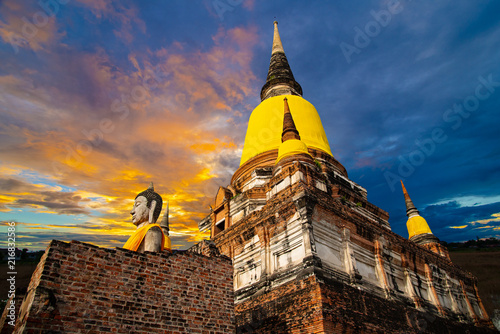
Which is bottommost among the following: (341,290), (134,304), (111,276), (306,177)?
(134,304)

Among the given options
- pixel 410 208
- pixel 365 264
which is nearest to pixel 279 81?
pixel 410 208

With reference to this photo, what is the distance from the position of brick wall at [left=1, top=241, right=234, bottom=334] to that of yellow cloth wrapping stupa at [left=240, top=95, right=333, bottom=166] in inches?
567

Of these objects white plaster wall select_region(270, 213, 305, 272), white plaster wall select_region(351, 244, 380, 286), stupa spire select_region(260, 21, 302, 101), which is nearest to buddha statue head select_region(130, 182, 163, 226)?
white plaster wall select_region(270, 213, 305, 272)

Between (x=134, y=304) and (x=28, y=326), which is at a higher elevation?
(x=134, y=304)

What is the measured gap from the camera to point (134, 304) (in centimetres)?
549

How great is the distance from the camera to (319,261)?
35.5 ft

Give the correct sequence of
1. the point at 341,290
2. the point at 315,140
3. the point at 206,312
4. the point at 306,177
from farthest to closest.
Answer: the point at 315,140, the point at 306,177, the point at 341,290, the point at 206,312

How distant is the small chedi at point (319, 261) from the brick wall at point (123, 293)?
4.23 metres

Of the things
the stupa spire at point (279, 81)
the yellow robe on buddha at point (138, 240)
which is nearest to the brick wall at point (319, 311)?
the yellow robe on buddha at point (138, 240)

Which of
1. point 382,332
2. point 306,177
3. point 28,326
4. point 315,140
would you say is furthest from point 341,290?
point 315,140

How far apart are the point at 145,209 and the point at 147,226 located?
67cm

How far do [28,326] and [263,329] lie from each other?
782cm

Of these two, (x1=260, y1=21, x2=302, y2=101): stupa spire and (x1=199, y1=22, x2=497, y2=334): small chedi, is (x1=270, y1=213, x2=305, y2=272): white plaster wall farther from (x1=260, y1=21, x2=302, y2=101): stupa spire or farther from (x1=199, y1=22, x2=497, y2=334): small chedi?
(x1=260, y1=21, x2=302, y2=101): stupa spire

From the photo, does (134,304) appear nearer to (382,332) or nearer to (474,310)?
(382,332)
